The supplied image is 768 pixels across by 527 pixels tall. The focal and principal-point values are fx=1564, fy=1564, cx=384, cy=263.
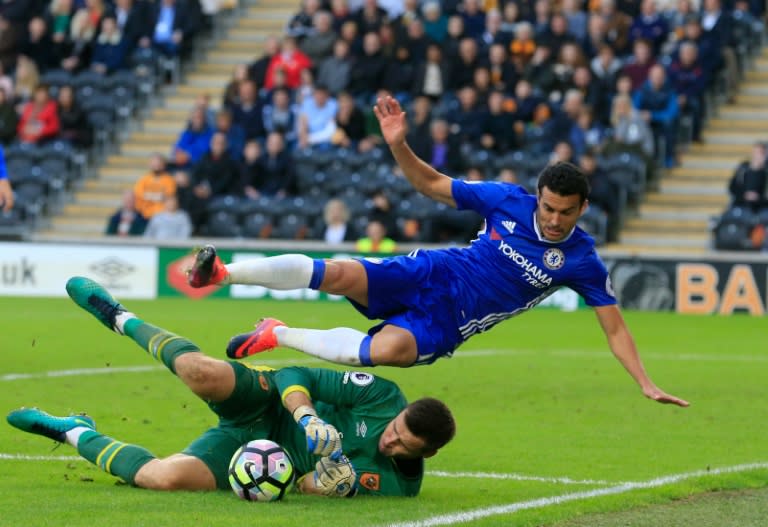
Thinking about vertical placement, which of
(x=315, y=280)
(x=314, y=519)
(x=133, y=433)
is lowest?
(x=133, y=433)

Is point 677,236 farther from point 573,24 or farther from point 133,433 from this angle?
point 133,433

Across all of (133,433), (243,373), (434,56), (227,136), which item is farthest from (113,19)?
(243,373)

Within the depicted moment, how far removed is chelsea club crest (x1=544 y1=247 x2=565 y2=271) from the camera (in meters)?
9.46

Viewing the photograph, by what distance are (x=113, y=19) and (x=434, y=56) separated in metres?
7.02

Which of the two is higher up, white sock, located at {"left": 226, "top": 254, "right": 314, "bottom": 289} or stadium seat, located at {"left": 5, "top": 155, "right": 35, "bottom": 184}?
white sock, located at {"left": 226, "top": 254, "right": 314, "bottom": 289}

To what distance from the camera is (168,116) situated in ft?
100

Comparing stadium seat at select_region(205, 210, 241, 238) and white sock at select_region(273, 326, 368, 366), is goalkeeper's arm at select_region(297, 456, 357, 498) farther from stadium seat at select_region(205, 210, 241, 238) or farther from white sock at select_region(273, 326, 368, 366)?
stadium seat at select_region(205, 210, 241, 238)

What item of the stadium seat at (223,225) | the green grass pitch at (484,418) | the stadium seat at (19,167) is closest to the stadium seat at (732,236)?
the green grass pitch at (484,418)

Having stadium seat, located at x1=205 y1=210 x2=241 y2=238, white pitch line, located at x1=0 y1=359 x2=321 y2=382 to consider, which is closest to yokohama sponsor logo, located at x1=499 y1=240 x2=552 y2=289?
white pitch line, located at x1=0 y1=359 x2=321 y2=382

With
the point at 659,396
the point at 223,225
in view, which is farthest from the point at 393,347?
the point at 223,225

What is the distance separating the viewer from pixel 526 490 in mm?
8750

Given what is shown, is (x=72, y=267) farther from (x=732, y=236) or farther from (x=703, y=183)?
(x=703, y=183)

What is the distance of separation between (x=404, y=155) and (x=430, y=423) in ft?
6.75

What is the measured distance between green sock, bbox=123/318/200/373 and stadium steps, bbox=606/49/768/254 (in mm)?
15753
